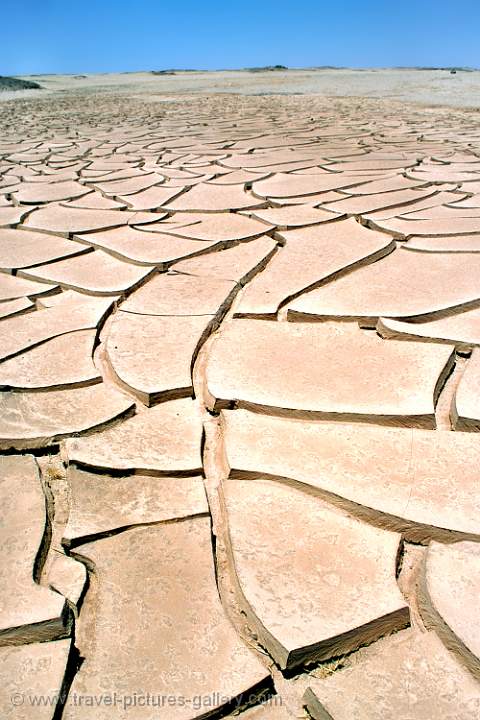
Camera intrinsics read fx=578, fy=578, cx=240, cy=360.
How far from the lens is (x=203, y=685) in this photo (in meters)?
0.63

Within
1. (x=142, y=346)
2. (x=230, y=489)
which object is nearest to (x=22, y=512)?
(x=230, y=489)

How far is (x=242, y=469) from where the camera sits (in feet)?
3.05

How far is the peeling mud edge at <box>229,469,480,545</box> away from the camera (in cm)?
82

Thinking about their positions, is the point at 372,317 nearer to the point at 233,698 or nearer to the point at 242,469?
the point at 242,469

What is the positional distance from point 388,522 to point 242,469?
0.78 feet

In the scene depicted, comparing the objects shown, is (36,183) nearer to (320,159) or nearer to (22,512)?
(320,159)

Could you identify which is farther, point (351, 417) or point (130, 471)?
point (351, 417)

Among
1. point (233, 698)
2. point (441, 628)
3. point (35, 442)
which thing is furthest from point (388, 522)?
point (35, 442)

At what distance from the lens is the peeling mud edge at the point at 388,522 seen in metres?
0.82

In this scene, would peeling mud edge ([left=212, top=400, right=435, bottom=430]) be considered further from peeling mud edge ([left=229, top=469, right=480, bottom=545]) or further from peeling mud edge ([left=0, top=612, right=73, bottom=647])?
peeling mud edge ([left=0, top=612, right=73, bottom=647])

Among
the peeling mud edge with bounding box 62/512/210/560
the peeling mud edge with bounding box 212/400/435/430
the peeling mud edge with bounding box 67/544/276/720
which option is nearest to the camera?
the peeling mud edge with bounding box 67/544/276/720

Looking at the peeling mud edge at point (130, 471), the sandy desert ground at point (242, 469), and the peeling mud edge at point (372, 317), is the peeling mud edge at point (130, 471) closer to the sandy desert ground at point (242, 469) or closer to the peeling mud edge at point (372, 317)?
the sandy desert ground at point (242, 469)

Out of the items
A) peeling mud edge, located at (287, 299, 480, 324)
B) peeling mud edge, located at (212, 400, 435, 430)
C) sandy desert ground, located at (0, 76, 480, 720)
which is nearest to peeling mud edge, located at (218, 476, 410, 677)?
sandy desert ground, located at (0, 76, 480, 720)

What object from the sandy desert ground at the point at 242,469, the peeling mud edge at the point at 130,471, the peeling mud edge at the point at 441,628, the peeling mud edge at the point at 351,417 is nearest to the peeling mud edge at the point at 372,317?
the sandy desert ground at the point at 242,469
